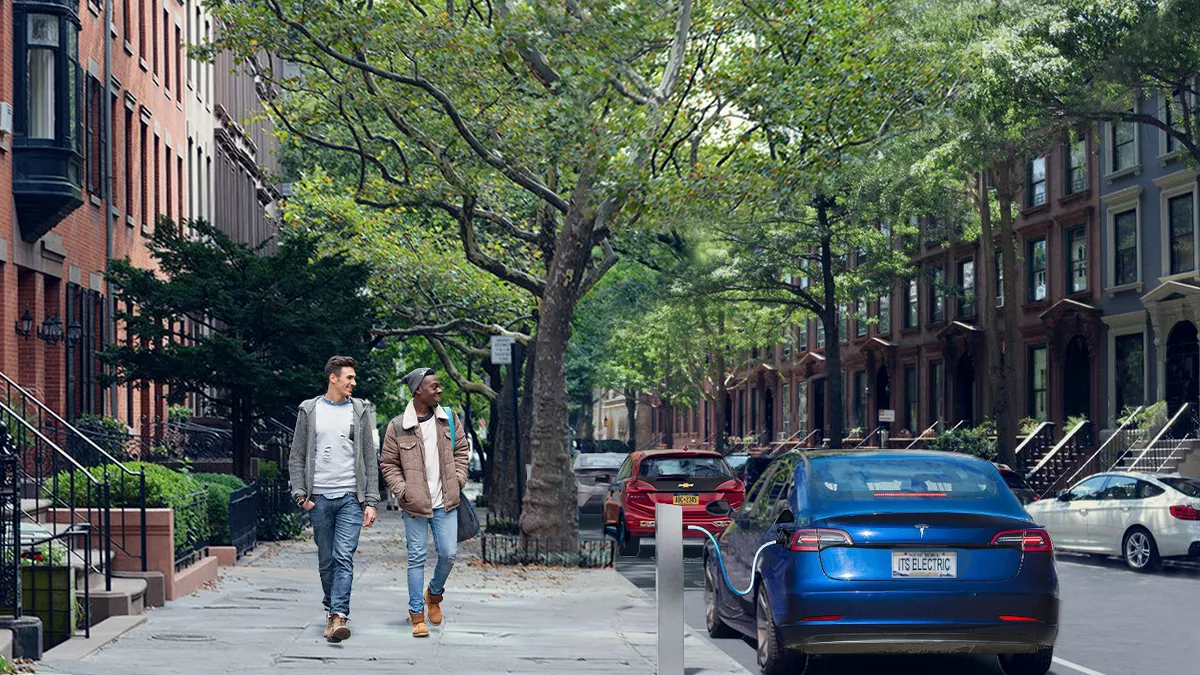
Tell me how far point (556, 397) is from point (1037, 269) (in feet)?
81.3

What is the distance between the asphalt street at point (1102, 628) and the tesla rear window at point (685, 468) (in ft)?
4.63

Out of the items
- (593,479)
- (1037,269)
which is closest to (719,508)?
(593,479)

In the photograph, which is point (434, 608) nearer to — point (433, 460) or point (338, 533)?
point (338, 533)

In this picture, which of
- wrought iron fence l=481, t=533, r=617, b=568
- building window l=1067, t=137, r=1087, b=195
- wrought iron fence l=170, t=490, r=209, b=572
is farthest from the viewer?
A: building window l=1067, t=137, r=1087, b=195

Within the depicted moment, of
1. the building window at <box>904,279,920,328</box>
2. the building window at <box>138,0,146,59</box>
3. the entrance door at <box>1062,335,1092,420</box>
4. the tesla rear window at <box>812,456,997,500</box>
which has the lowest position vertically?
the tesla rear window at <box>812,456,997,500</box>

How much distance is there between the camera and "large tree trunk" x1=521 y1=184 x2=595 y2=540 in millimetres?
21250

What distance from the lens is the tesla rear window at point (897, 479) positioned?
1030cm

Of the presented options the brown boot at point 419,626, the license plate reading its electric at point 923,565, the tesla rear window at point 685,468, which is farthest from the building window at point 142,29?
the license plate reading its electric at point 923,565

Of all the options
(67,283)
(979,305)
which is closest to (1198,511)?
(67,283)

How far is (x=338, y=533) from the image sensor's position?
11.3 metres

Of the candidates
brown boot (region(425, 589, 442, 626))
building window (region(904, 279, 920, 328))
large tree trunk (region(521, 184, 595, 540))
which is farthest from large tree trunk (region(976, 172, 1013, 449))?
brown boot (region(425, 589, 442, 626))

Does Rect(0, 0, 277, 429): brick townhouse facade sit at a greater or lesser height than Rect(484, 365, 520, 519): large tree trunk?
greater

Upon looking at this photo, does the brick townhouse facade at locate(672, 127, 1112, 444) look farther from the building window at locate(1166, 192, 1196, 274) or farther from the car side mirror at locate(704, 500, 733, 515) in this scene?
the car side mirror at locate(704, 500, 733, 515)

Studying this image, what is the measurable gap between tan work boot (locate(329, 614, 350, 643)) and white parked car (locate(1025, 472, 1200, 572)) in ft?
42.1
